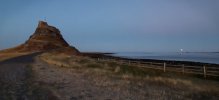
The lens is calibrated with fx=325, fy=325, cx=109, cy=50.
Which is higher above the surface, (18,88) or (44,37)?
(44,37)

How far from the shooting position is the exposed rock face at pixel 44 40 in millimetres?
132312

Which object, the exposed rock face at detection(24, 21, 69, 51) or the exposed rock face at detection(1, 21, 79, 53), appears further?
the exposed rock face at detection(24, 21, 69, 51)

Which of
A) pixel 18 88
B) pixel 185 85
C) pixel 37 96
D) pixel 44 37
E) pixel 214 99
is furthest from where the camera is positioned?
pixel 44 37

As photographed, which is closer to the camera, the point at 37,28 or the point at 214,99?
the point at 214,99

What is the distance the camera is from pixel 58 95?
13977mm

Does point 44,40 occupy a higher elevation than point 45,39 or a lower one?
lower

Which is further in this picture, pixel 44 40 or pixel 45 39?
pixel 45 39

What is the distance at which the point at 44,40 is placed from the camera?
13912cm

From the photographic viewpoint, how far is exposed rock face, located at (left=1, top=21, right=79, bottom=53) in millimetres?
132312

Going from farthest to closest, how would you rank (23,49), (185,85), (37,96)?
(23,49)
(185,85)
(37,96)

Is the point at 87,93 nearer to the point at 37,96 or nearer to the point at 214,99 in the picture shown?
the point at 37,96

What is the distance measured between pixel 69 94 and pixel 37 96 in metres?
1.62

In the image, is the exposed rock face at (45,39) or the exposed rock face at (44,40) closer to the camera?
the exposed rock face at (44,40)

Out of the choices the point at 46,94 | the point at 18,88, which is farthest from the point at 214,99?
the point at 18,88
